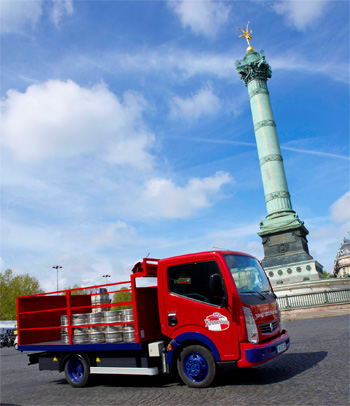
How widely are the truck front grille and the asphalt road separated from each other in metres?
0.86

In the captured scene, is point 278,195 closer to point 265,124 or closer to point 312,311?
point 265,124

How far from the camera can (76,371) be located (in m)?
7.87

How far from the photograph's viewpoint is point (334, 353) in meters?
8.49

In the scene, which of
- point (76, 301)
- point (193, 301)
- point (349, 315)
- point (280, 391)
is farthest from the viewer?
point (349, 315)

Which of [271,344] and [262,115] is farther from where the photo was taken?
[262,115]

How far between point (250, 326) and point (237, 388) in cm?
112

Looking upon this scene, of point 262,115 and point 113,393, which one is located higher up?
point 262,115

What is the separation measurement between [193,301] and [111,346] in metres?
1.89

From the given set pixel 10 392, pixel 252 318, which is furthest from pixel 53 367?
pixel 252 318

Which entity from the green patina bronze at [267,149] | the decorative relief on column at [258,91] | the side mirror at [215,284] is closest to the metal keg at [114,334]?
the side mirror at [215,284]

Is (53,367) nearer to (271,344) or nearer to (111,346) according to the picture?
(111,346)

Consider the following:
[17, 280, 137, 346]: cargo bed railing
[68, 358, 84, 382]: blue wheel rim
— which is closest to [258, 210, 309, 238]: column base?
[17, 280, 137, 346]: cargo bed railing

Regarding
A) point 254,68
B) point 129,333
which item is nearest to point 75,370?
point 129,333

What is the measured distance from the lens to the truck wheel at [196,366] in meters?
6.25
